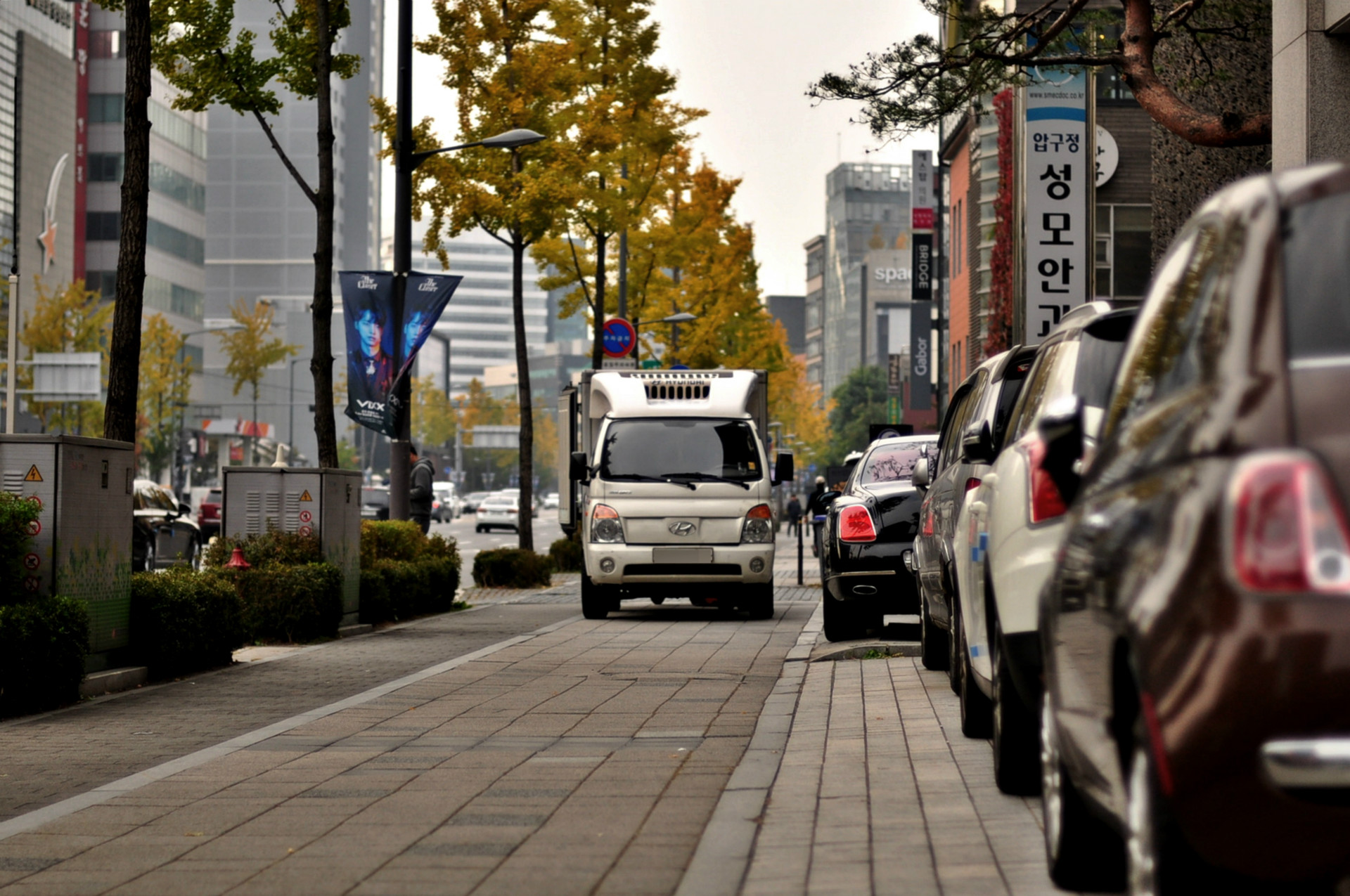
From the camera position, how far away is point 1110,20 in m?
15.3

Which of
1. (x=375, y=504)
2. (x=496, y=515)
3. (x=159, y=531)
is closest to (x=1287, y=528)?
(x=159, y=531)

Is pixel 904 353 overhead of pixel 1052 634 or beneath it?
overhead

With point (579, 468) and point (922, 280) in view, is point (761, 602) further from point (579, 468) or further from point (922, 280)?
point (922, 280)

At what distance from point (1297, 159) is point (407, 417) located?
10.8 meters

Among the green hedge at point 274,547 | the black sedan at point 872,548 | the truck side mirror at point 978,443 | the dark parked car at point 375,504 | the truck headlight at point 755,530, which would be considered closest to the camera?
the truck side mirror at point 978,443

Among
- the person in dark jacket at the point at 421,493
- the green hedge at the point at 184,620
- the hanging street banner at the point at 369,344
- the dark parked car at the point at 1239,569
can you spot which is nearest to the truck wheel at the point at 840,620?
the green hedge at the point at 184,620

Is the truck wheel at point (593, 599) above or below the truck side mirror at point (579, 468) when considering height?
below

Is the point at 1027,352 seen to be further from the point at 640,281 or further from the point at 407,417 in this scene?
the point at 640,281

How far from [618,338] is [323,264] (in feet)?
48.2

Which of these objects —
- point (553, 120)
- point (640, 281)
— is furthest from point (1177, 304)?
point (640, 281)

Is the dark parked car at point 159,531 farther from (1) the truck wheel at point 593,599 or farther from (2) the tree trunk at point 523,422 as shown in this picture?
(1) the truck wheel at point 593,599

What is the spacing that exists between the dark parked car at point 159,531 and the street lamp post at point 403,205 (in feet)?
28.0

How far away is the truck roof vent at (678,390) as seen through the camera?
67.5 feet

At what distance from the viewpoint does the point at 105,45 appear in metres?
93.0
